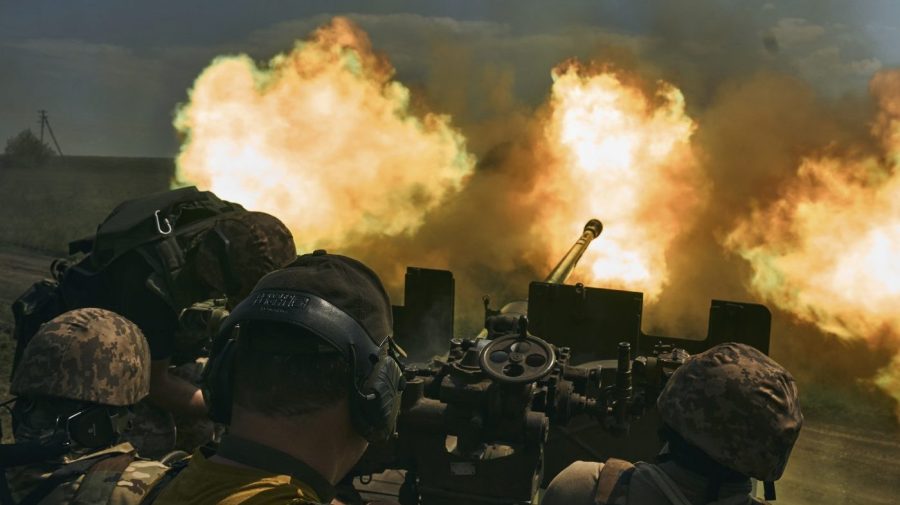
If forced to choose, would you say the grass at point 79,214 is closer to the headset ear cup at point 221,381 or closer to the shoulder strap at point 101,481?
the shoulder strap at point 101,481

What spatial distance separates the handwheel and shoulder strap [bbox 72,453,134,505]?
6.37 ft

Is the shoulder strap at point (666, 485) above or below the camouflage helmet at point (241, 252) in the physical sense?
below

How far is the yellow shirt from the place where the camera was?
1.81m

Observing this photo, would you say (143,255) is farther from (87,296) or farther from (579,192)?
(579,192)

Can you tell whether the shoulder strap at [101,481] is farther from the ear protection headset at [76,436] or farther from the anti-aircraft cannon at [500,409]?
the anti-aircraft cannon at [500,409]

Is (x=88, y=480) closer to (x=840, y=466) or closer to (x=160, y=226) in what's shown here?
(x=160, y=226)

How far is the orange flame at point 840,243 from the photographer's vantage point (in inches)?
535

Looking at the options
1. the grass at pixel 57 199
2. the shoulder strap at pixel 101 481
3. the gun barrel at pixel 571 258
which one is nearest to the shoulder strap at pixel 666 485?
the shoulder strap at pixel 101 481

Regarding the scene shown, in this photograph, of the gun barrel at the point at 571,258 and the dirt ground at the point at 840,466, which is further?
the dirt ground at the point at 840,466

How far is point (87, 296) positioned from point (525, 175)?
17360 mm

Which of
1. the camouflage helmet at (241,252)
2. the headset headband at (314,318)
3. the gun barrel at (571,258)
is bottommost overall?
the headset headband at (314,318)

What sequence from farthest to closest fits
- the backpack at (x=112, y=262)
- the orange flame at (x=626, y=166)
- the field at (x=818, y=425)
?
1. the orange flame at (x=626, y=166)
2. the field at (x=818, y=425)
3. the backpack at (x=112, y=262)

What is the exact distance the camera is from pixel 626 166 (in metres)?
16.5

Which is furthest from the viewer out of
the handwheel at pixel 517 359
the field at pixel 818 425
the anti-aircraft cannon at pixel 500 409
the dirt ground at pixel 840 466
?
the field at pixel 818 425
